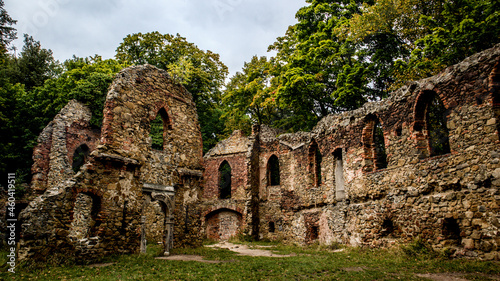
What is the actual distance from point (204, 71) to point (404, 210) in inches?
986

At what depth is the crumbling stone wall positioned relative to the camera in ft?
33.8

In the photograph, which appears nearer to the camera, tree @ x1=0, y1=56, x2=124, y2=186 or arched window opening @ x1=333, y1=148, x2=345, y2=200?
arched window opening @ x1=333, y1=148, x2=345, y2=200

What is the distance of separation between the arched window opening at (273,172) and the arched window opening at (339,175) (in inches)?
400

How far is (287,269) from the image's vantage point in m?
9.48

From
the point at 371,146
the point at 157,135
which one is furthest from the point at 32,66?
the point at 371,146

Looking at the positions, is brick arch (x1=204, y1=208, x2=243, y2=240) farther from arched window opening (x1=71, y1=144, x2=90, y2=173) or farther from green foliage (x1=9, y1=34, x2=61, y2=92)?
green foliage (x1=9, y1=34, x2=61, y2=92)

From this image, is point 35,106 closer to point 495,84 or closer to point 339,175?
point 339,175

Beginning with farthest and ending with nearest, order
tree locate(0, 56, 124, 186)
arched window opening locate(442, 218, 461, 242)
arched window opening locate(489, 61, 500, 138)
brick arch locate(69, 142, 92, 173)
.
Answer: brick arch locate(69, 142, 92, 173) < tree locate(0, 56, 124, 186) < arched window opening locate(442, 218, 461, 242) < arched window opening locate(489, 61, 500, 138)

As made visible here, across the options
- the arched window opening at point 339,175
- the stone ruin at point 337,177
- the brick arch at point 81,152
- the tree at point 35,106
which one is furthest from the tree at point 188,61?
the arched window opening at point 339,175

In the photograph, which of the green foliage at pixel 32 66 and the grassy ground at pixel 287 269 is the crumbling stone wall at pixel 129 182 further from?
the green foliage at pixel 32 66

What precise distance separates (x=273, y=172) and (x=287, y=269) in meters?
22.0

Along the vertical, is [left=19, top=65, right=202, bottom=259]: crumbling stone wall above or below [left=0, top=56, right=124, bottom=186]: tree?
below

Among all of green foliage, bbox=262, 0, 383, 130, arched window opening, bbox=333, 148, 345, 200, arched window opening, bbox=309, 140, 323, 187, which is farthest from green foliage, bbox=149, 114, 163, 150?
arched window opening, bbox=333, 148, 345, 200

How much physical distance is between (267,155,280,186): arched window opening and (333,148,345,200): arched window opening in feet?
33.3
